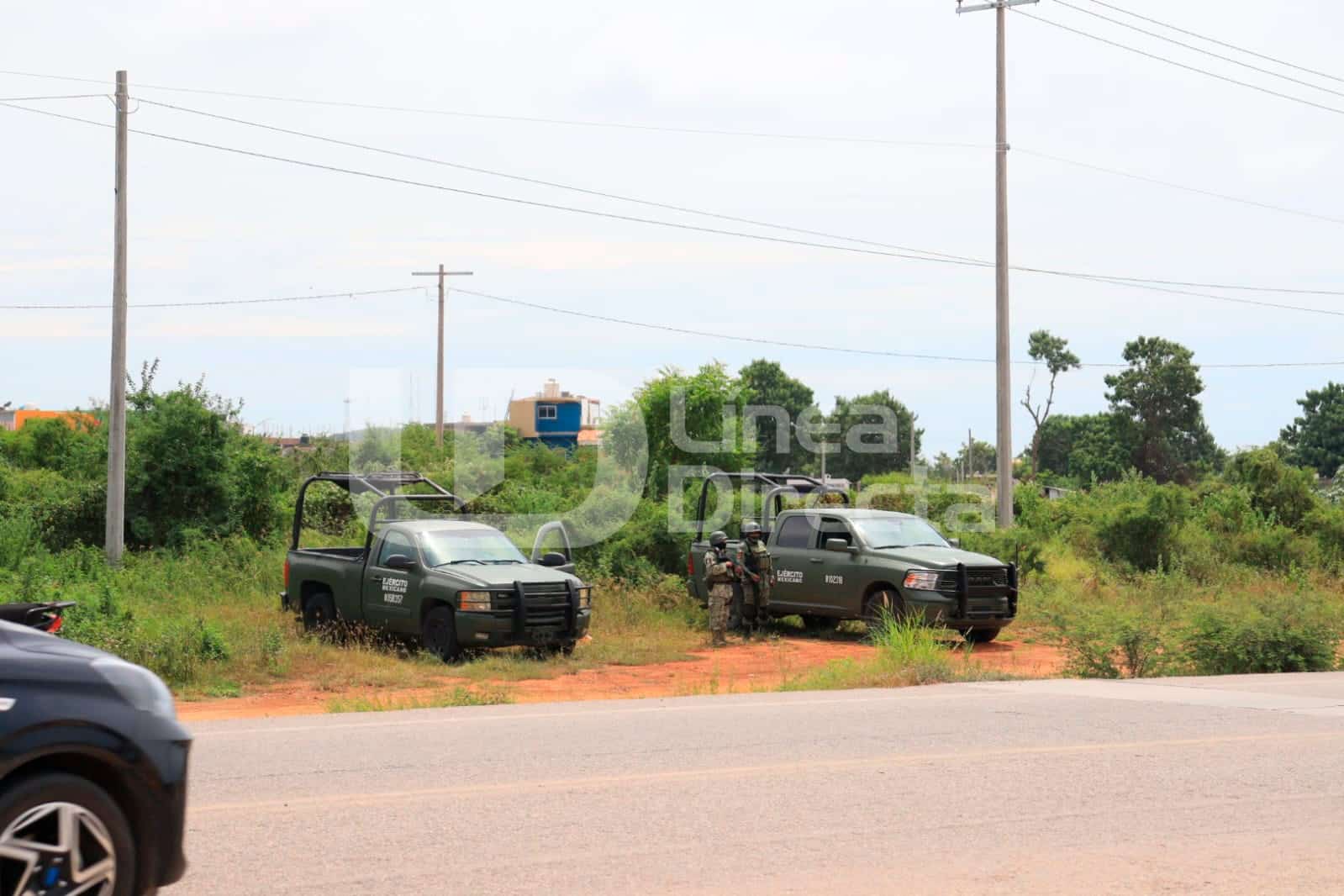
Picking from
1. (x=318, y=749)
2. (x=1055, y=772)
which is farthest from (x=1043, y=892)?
(x=318, y=749)

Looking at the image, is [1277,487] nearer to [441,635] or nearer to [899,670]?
[899,670]

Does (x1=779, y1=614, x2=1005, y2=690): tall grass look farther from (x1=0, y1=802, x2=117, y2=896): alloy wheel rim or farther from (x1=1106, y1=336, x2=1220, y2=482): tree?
(x1=1106, y1=336, x2=1220, y2=482): tree

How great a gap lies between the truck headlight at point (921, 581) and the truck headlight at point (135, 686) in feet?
52.8

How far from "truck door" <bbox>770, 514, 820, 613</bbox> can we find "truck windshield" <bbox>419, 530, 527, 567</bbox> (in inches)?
204

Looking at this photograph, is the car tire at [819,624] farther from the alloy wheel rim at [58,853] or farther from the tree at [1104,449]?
the tree at [1104,449]

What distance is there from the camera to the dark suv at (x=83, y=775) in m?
4.77

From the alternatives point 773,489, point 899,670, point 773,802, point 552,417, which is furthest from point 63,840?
point 552,417

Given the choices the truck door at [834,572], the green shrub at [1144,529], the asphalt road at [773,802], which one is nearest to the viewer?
the asphalt road at [773,802]

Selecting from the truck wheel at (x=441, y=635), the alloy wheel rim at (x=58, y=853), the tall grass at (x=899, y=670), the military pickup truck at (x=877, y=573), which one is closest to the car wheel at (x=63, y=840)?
the alloy wheel rim at (x=58, y=853)

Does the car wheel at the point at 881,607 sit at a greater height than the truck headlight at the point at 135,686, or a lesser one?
lesser

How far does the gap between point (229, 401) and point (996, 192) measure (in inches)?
651

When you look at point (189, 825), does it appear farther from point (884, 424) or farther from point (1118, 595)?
point (884, 424)

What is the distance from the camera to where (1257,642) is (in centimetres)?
1784

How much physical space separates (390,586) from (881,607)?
707cm
